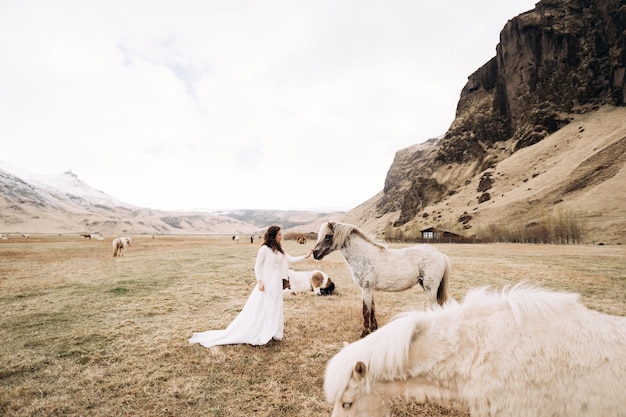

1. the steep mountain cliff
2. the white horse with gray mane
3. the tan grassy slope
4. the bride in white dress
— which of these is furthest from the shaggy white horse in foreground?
the steep mountain cliff

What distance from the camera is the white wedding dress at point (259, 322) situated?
659 cm

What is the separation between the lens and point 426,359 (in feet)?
9.06

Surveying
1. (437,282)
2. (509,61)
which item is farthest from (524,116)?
(437,282)

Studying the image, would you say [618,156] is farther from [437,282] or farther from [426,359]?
[426,359]

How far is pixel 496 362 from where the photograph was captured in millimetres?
2521

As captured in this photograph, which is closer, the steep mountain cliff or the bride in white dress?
the bride in white dress

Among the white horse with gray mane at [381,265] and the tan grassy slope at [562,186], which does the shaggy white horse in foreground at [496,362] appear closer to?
the white horse with gray mane at [381,265]

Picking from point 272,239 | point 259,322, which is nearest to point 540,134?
point 272,239

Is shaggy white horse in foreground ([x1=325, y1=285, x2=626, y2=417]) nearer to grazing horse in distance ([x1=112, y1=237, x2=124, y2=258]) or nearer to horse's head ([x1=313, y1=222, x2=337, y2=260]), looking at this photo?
horse's head ([x1=313, y1=222, x2=337, y2=260])

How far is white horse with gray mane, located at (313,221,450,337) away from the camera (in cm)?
670

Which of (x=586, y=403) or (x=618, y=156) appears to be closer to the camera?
(x=586, y=403)

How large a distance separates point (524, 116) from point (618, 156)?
1548 inches

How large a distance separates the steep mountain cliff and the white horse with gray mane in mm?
46988

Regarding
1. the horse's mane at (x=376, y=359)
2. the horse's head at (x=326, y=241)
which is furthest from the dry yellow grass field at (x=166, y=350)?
the horse's head at (x=326, y=241)
